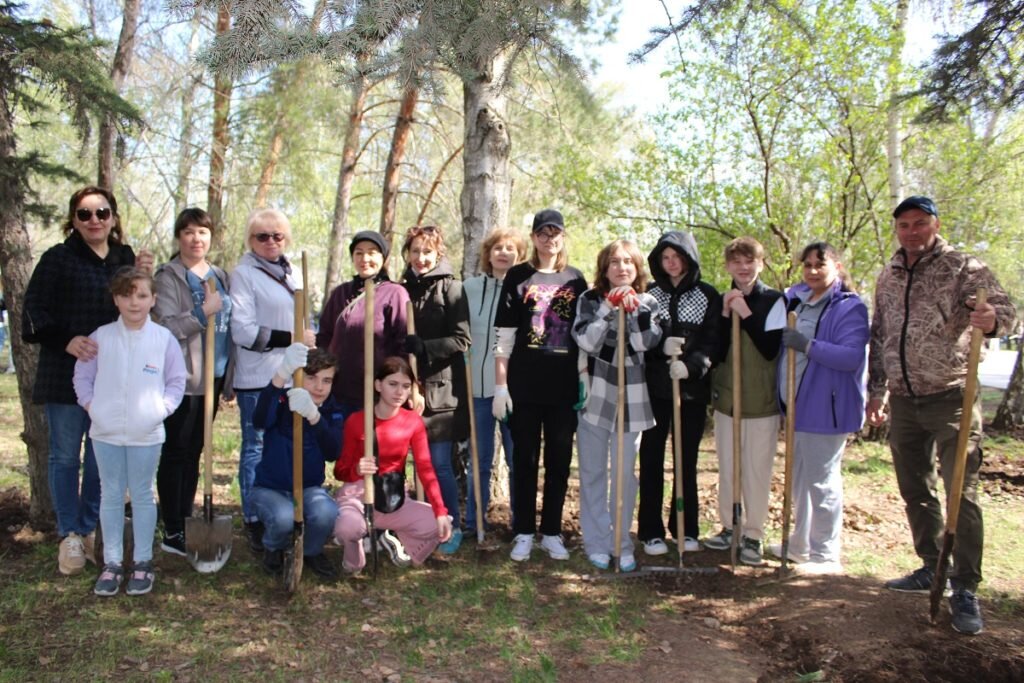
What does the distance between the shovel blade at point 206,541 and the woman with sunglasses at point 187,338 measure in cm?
25

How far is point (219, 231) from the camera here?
12.3m

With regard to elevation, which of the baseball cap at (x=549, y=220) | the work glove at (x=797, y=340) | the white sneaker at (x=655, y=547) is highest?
the baseball cap at (x=549, y=220)

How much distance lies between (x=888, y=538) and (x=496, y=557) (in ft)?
9.83

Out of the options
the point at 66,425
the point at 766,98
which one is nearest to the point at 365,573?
the point at 66,425

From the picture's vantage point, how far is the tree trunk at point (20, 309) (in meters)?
4.95

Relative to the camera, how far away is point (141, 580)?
13.9ft

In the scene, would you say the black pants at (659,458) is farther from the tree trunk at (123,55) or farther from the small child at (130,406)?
the tree trunk at (123,55)

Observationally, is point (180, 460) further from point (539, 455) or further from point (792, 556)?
point (792, 556)

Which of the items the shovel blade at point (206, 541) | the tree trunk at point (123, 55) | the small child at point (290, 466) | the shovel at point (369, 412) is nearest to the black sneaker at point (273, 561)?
the small child at point (290, 466)

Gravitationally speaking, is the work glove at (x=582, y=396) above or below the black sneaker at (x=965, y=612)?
above

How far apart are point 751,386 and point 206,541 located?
11.7ft

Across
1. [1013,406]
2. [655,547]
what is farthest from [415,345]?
[1013,406]

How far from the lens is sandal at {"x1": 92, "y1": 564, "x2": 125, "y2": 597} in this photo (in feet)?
13.7

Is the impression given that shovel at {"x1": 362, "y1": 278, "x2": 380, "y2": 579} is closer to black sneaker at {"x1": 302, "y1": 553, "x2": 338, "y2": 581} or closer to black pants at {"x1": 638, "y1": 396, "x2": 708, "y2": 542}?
black sneaker at {"x1": 302, "y1": 553, "x2": 338, "y2": 581}
